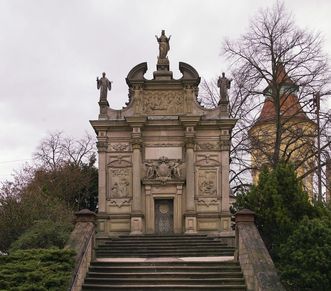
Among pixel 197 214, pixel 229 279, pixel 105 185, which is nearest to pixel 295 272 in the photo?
pixel 229 279

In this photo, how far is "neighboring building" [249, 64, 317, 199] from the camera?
26703 millimetres

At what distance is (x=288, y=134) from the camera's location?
28.9 meters

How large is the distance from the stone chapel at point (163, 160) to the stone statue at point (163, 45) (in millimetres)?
2095

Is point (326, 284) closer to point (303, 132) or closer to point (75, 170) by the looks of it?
point (303, 132)

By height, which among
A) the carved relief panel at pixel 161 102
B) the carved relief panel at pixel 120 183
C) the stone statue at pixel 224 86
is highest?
the stone statue at pixel 224 86

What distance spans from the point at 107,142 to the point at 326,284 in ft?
49.1

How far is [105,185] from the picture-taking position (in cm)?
2541

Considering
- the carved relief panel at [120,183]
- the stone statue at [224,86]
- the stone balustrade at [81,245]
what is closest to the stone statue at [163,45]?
the stone statue at [224,86]

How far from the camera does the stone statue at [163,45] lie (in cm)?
2795

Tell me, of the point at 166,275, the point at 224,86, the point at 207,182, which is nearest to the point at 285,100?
the point at 224,86

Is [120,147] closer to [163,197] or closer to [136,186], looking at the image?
[136,186]

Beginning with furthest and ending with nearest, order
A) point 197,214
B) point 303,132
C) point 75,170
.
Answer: point 75,170
point 303,132
point 197,214

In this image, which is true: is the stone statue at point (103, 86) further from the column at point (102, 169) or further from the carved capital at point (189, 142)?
the carved capital at point (189, 142)

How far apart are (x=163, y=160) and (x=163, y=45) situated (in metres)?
6.27
